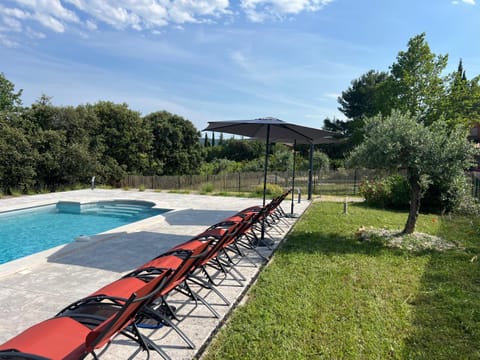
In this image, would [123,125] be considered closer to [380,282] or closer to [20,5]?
[20,5]

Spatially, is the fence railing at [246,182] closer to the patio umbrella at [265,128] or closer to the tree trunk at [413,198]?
the patio umbrella at [265,128]

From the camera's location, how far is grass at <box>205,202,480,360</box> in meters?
2.92

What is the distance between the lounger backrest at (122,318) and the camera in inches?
74.5

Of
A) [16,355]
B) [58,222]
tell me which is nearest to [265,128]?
[16,355]

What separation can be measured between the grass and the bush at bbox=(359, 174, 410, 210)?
5.70 meters

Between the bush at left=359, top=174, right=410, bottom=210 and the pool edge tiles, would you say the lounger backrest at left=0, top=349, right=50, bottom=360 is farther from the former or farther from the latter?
the bush at left=359, top=174, right=410, bottom=210

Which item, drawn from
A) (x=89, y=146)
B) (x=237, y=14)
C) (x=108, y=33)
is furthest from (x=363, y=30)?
(x=89, y=146)

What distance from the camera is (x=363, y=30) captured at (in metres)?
11.4

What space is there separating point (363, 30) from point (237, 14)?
4.51 m

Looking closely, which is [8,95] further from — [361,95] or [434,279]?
[361,95]

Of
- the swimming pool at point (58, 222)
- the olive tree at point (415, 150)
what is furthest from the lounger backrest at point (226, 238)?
the swimming pool at point (58, 222)

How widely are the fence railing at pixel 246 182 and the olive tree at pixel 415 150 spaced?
37.1 feet

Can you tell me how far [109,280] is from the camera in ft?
14.3

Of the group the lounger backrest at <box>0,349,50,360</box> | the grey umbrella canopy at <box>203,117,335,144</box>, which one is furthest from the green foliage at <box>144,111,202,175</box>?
the lounger backrest at <box>0,349,50,360</box>
